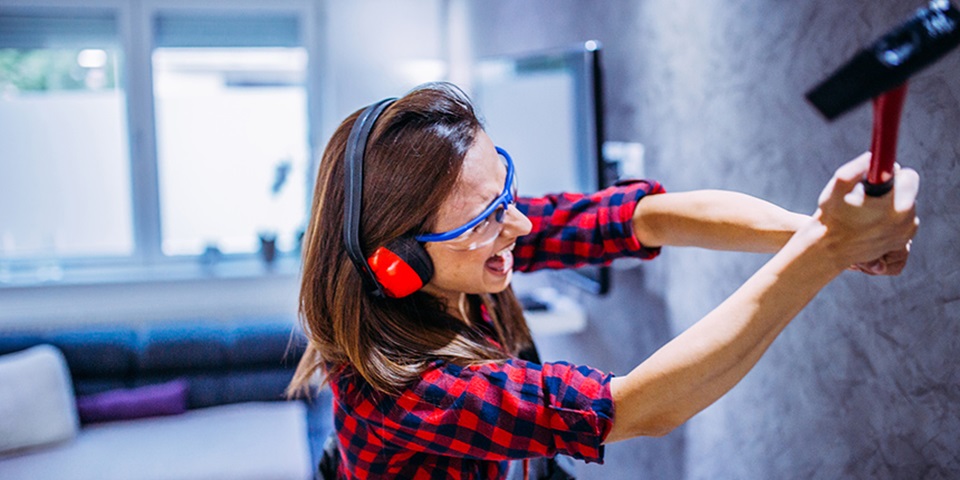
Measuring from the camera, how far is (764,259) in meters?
1.39

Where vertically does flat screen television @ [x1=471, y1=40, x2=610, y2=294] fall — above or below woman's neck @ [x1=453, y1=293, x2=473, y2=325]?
Answer: above

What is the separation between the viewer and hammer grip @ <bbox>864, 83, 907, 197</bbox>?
24.3 inches

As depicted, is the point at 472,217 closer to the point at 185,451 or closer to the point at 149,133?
the point at 185,451

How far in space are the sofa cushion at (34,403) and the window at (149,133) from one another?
1090mm

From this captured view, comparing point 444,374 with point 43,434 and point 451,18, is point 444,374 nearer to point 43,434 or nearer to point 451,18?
point 43,434

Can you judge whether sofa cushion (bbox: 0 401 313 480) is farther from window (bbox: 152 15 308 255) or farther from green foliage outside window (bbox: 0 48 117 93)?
green foliage outside window (bbox: 0 48 117 93)

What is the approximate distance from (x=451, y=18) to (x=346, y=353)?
3.78 m

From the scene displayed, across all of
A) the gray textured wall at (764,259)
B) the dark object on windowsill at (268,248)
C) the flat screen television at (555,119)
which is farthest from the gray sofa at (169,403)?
the gray textured wall at (764,259)

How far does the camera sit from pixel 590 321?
105 inches

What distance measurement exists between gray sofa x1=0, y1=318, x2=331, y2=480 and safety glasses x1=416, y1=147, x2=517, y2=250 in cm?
233

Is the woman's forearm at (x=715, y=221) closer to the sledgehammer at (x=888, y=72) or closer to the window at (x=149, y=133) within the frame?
the sledgehammer at (x=888, y=72)

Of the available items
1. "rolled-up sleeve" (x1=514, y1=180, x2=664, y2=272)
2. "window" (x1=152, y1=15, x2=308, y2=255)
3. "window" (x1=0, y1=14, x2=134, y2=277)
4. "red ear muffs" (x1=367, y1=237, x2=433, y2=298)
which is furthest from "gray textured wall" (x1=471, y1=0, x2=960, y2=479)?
"window" (x1=0, y1=14, x2=134, y2=277)

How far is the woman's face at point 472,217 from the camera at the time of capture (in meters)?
1.00

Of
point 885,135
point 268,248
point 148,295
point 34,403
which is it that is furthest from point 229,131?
point 885,135
